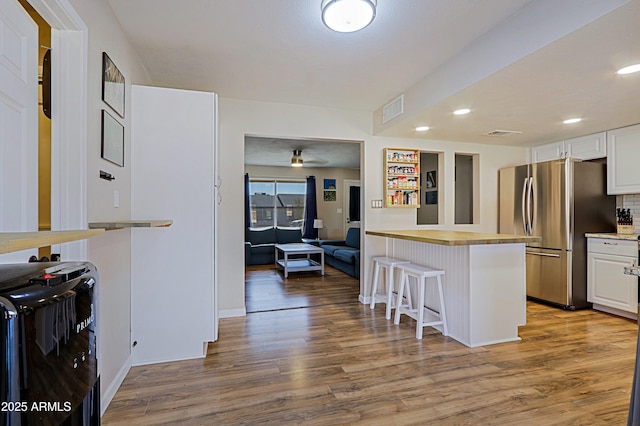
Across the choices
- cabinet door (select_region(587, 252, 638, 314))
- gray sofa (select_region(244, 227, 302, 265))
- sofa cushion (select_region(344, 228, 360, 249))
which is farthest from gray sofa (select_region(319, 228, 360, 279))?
cabinet door (select_region(587, 252, 638, 314))

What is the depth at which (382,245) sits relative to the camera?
163 inches

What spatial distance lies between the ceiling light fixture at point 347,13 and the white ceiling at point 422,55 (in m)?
0.16

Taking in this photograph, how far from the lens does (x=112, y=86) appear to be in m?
2.02

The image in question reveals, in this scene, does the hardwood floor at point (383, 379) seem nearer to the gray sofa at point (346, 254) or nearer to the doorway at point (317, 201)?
the doorway at point (317, 201)

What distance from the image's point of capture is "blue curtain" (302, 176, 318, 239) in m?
8.26

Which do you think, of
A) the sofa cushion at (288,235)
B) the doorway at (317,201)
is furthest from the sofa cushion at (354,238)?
the sofa cushion at (288,235)

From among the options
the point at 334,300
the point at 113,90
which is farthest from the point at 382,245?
the point at 113,90

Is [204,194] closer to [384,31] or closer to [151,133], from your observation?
[151,133]

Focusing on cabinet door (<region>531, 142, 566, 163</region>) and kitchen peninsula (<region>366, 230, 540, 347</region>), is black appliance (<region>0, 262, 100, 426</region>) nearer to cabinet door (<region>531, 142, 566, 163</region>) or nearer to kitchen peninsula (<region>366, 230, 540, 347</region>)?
kitchen peninsula (<region>366, 230, 540, 347</region>)

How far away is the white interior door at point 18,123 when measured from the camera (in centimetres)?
→ 120

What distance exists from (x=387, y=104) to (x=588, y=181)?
2575 mm

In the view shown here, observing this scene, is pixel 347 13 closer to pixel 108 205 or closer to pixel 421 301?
pixel 108 205

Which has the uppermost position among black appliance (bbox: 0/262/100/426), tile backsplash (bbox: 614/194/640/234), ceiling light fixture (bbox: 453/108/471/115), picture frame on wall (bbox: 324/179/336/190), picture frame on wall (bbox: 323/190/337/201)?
ceiling light fixture (bbox: 453/108/471/115)

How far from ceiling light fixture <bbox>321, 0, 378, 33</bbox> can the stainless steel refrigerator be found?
3310 millimetres
